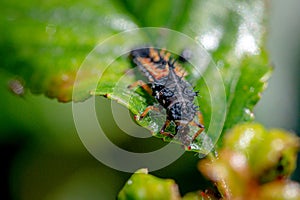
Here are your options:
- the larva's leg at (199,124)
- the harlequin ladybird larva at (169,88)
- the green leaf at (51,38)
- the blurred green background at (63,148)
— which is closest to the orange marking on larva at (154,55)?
the harlequin ladybird larva at (169,88)

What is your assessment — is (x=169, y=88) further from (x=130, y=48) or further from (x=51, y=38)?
(x=51, y=38)

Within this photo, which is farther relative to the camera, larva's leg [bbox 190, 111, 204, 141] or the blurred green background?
the blurred green background

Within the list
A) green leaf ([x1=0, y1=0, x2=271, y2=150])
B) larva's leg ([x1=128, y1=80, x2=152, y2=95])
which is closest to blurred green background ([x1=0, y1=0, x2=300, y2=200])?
green leaf ([x1=0, y1=0, x2=271, y2=150])

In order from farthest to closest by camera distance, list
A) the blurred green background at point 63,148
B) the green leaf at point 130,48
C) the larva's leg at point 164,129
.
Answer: the blurred green background at point 63,148
the green leaf at point 130,48
the larva's leg at point 164,129

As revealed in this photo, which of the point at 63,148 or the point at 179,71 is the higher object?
the point at 179,71

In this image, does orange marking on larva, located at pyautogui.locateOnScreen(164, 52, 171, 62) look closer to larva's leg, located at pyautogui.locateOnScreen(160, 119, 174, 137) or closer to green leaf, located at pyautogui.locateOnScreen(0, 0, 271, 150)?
green leaf, located at pyautogui.locateOnScreen(0, 0, 271, 150)

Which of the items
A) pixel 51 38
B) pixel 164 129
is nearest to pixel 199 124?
pixel 164 129

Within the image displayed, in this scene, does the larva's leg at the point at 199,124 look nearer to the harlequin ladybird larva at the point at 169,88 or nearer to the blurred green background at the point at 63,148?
the harlequin ladybird larva at the point at 169,88

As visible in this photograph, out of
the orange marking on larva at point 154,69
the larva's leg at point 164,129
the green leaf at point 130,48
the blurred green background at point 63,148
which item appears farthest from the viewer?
the blurred green background at point 63,148

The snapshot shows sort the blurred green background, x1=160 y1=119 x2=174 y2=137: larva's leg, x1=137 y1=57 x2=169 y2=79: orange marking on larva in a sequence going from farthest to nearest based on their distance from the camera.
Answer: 1. the blurred green background
2. x1=137 y1=57 x2=169 y2=79: orange marking on larva
3. x1=160 y1=119 x2=174 y2=137: larva's leg
